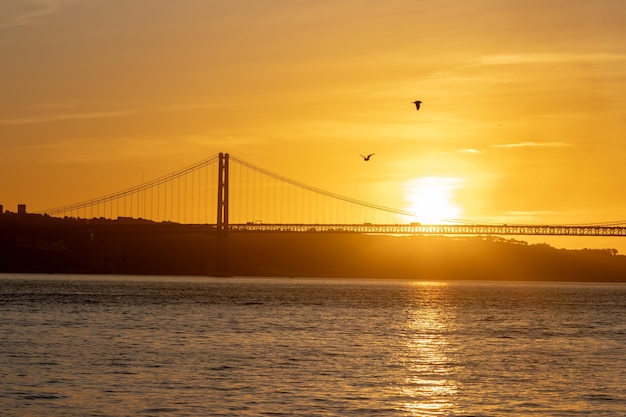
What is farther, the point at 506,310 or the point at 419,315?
the point at 506,310

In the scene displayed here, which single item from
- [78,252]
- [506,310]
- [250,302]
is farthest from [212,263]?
[506,310]

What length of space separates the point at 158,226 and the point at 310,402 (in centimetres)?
10638

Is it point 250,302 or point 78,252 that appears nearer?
point 250,302

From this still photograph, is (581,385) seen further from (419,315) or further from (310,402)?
(419,315)

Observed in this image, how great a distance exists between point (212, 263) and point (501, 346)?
117m

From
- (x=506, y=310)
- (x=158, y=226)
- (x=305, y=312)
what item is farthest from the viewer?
(x=158, y=226)

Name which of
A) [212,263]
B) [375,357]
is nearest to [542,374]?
[375,357]

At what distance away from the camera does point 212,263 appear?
161 metres

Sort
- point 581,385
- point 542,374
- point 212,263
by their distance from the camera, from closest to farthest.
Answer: point 581,385 < point 542,374 < point 212,263

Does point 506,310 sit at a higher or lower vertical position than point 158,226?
lower

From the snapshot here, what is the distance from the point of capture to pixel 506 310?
81.1 metres

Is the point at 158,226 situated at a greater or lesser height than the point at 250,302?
greater

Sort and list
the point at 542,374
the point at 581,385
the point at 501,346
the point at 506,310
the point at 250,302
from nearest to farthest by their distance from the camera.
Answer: the point at 581,385
the point at 542,374
the point at 501,346
the point at 506,310
the point at 250,302

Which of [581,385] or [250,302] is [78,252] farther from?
[581,385]
